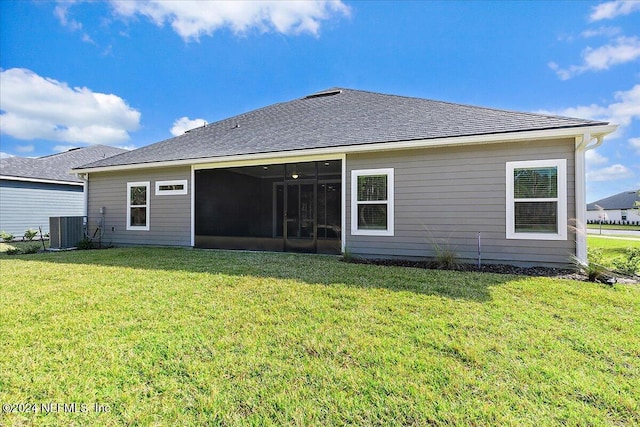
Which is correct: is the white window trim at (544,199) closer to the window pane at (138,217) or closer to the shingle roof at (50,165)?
the window pane at (138,217)

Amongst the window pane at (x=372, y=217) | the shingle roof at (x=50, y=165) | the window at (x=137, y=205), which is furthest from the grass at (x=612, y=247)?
the shingle roof at (x=50, y=165)

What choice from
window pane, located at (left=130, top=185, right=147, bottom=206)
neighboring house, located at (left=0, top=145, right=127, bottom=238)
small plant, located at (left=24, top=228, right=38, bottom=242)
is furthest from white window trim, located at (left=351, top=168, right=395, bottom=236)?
small plant, located at (left=24, top=228, right=38, bottom=242)

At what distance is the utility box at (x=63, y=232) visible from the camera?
9766 millimetres

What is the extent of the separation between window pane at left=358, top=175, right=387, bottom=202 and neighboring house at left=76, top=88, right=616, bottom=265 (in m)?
0.02

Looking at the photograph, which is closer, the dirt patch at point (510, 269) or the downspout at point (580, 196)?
the dirt patch at point (510, 269)

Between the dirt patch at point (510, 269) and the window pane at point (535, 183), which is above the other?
the window pane at point (535, 183)

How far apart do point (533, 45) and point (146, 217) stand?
47.1 feet

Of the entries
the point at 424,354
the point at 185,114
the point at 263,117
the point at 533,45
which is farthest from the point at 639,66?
the point at 185,114

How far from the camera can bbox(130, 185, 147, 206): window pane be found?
999cm

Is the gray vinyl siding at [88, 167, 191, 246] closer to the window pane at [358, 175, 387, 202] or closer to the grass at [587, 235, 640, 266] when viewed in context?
the window pane at [358, 175, 387, 202]

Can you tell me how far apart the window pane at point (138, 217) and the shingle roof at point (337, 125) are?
161 centimetres

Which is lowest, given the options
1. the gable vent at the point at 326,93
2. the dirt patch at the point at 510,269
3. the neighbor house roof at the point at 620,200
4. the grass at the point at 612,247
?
the grass at the point at 612,247

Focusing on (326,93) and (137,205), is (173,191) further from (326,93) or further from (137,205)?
(326,93)

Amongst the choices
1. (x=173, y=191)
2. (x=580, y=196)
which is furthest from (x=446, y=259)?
(x=173, y=191)
